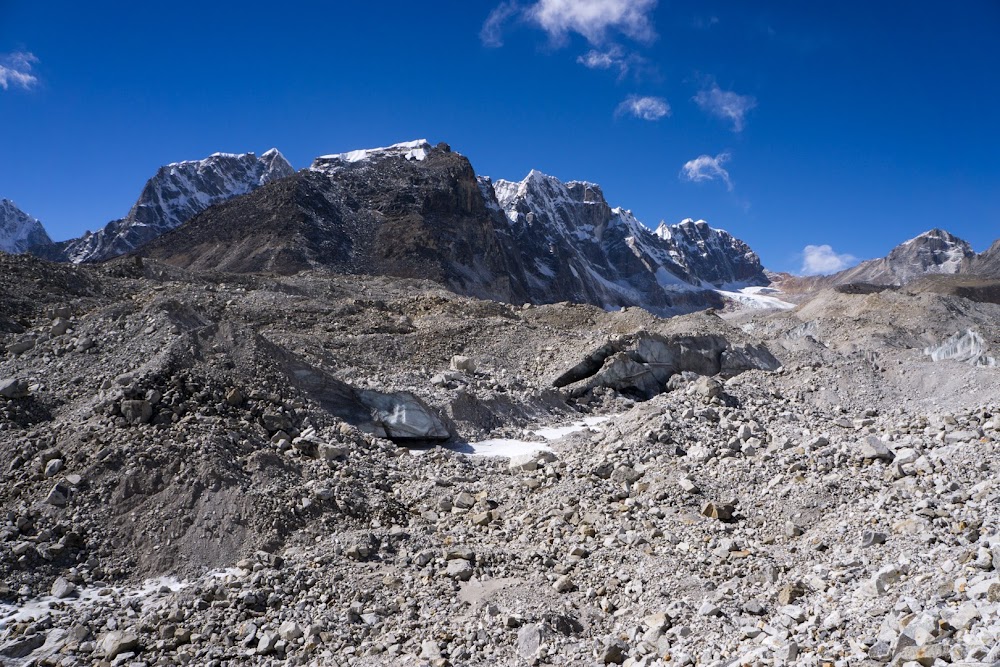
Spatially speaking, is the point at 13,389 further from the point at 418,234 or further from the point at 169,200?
the point at 169,200

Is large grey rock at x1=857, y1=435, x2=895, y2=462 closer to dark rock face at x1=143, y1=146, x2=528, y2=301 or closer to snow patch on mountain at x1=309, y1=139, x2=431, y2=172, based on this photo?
dark rock face at x1=143, y1=146, x2=528, y2=301

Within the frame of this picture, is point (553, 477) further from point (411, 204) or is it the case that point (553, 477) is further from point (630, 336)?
point (411, 204)

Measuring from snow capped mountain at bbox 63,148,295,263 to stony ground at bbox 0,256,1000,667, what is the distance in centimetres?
9135

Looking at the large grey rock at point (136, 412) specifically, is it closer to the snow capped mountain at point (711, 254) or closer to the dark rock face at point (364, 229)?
the dark rock face at point (364, 229)

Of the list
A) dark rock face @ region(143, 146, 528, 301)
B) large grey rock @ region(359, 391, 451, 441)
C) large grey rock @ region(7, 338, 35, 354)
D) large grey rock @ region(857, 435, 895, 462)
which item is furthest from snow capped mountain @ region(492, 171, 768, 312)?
large grey rock @ region(857, 435, 895, 462)

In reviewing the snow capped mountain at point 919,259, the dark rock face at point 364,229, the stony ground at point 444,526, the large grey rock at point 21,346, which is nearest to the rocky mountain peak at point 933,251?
the snow capped mountain at point 919,259

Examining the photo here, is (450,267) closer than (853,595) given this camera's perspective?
No

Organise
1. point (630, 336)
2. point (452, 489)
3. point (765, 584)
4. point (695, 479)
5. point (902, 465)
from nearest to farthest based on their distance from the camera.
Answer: point (765, 584), point (902, 465), point (695, 479), point (452, 489), point (630, 336)

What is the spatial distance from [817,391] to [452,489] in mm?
9620

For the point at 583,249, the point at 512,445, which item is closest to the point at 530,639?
the point at 512,445

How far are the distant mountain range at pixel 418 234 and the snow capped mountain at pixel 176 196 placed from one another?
0.22m

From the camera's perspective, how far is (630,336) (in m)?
20.8

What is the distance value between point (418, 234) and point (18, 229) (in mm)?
93793

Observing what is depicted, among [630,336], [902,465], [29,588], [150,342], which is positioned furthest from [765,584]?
[630,336]
